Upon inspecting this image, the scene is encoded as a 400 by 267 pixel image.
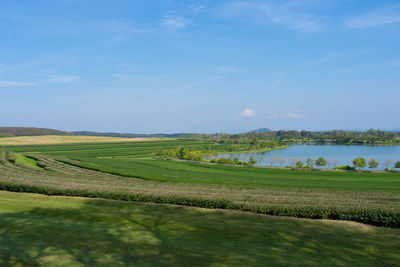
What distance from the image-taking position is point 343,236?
433 inches

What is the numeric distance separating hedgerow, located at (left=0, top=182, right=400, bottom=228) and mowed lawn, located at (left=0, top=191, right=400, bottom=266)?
72 cm

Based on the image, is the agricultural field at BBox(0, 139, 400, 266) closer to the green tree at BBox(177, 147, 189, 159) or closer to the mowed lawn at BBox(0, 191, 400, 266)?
the mowed lawn at BBox(0, 191, 400, 266)

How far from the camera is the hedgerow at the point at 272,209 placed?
504 inches

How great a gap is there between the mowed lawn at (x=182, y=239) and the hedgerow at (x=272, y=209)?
72 centimetres

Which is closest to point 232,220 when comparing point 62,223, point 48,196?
point 62,223

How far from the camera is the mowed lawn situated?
8.42m

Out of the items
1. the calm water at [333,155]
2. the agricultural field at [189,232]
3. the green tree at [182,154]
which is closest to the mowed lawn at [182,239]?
the agricultural field at [189,232]

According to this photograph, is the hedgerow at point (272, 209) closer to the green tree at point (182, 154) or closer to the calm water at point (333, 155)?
the calm water at point (333, 155)

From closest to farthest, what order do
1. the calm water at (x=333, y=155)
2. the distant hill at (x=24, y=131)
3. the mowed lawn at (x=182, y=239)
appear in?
the mowed lawn at (x=182, y=239) < the calm water at (x=333, y=155) < the distant hill at (x=24, y=131)

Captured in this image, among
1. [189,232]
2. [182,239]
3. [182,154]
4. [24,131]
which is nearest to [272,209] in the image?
[189,232]

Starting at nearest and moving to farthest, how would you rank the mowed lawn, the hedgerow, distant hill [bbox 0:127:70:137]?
the mowed lawn < the hedgerow < distant hill [bbox 0:127:70:137]

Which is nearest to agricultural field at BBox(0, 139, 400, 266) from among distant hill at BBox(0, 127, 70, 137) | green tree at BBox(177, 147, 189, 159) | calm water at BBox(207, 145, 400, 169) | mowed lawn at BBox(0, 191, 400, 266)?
mowed lawn at BBox(0, 191, 400, 266)

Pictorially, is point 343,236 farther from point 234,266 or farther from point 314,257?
point 234,266

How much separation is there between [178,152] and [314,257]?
253 feet
